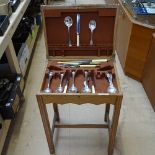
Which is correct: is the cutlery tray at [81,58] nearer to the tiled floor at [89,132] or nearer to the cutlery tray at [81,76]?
the cutlery tray at [81,76]

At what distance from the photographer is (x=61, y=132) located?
158 centimetres

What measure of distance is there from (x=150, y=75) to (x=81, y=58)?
761 mm

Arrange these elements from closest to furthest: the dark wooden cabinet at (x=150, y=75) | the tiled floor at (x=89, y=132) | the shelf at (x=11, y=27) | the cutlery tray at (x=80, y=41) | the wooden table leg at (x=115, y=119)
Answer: the wooden table leg at (x=115, y=119)
the cutlery tray at (x=80, y=41)
the shelf at (x=11, y=27)
the tiled floor at (x=89, y=132)
the dark wooden cabinet at (x=150, y=75)

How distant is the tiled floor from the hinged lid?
0.42 m

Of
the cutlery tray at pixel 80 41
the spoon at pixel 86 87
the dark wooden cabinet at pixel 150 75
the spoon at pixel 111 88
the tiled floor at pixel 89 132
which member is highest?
the cutlery tray at pixel 80 41

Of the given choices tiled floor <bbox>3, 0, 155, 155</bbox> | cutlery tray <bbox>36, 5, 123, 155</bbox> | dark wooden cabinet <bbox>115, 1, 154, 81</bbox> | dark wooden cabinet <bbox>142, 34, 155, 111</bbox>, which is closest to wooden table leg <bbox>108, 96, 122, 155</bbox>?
cutlery tray <bbox>36, 5, 123, 155</bbox>

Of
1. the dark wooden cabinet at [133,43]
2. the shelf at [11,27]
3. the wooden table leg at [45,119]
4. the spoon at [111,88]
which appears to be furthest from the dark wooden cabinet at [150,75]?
the shelf at [11,27]

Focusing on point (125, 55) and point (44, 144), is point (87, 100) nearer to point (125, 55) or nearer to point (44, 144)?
point (44, 144)

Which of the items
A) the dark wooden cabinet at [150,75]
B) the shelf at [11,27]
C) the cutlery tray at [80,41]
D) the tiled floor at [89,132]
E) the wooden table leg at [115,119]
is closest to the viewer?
the wooden table leg at [115,119]

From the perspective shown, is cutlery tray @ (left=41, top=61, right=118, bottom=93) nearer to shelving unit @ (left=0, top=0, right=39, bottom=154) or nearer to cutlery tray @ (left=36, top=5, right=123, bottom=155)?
cutlery tray @ (left=36, top=5, right=123, bottom=155)

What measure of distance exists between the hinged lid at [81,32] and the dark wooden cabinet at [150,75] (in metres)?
0.56

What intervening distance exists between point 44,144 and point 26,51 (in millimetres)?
979

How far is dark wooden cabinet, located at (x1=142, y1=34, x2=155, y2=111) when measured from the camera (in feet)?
5.41

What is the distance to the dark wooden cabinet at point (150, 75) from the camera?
5.41 feet
